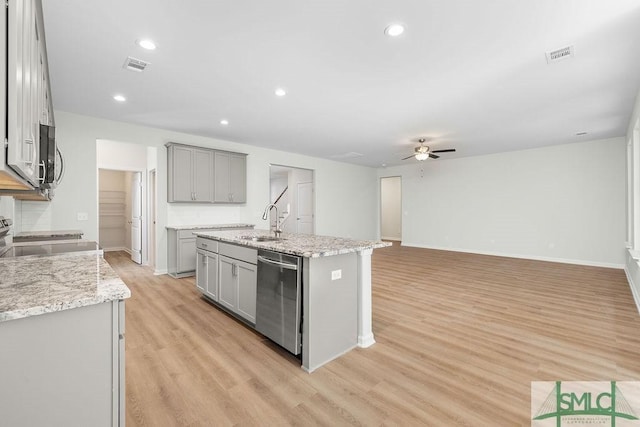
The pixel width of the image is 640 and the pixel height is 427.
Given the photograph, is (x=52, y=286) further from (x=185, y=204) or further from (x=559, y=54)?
(x=185, y=204)

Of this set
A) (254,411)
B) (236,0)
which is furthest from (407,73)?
(254,411)

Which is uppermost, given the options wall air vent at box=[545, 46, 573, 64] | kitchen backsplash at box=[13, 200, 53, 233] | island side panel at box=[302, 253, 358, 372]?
wall air vent at box=[545, 46, 573, 64]

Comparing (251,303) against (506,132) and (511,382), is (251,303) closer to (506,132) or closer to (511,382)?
(511,382)

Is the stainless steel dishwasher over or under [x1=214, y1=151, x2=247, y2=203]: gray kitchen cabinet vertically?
under

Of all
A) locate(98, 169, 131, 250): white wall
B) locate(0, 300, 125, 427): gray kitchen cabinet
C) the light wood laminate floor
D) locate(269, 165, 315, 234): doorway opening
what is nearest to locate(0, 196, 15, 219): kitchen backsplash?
the light wood laminate floor

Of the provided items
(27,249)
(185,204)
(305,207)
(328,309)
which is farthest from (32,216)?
(305,207)

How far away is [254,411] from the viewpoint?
1.75 metres

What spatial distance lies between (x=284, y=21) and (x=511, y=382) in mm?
3194

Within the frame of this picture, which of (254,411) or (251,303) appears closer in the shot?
(254,411)

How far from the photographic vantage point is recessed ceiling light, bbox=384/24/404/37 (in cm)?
230

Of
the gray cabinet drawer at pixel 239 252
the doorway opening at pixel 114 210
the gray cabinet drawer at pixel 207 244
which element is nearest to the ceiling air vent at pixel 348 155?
the gray cabinet drawer at pixel 207 244

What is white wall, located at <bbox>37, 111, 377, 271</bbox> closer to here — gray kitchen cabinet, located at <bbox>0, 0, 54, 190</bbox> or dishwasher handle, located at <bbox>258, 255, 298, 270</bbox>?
dishwasher handle, located at <bbox>258, 255, 298, 270</bbox>

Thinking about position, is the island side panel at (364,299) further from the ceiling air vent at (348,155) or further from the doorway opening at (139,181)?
the ceiling air vent at (348,155)

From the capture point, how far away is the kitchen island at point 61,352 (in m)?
0.95
